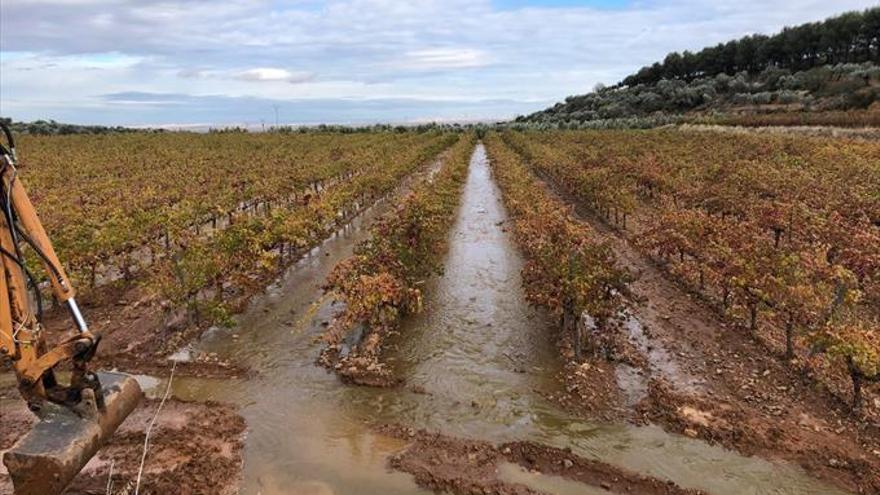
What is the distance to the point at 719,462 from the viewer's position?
759 cm

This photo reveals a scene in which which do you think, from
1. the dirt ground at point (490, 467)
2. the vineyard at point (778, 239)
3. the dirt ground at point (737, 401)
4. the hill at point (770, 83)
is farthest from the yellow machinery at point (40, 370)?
the hill at point (770, 83)

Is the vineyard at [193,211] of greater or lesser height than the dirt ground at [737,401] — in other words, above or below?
above

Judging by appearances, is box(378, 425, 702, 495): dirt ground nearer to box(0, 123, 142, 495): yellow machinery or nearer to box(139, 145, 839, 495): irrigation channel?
box(139, 145, 839, 495): irrigation channel

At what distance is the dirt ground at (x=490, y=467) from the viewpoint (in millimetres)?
7066

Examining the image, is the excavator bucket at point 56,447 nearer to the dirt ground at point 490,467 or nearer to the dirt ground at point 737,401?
the dirt ground at point 490,467

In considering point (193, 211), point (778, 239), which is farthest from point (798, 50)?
point (193, 211)

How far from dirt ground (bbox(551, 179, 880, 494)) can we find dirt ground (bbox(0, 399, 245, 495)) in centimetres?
480

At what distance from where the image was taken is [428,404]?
30.0 feet

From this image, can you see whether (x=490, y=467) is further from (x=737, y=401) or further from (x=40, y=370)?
(x=40, y=370)

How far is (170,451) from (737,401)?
7.91 meters

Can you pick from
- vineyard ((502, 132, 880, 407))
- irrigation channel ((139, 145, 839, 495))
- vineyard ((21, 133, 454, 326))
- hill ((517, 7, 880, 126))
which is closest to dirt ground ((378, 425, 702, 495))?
irrigation channel ((139, 145, 839, 495))

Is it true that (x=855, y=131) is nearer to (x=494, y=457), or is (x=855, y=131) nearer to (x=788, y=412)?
(x=788, y=412)

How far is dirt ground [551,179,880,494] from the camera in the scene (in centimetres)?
759

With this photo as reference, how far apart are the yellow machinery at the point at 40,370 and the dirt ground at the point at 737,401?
623 centimetres
